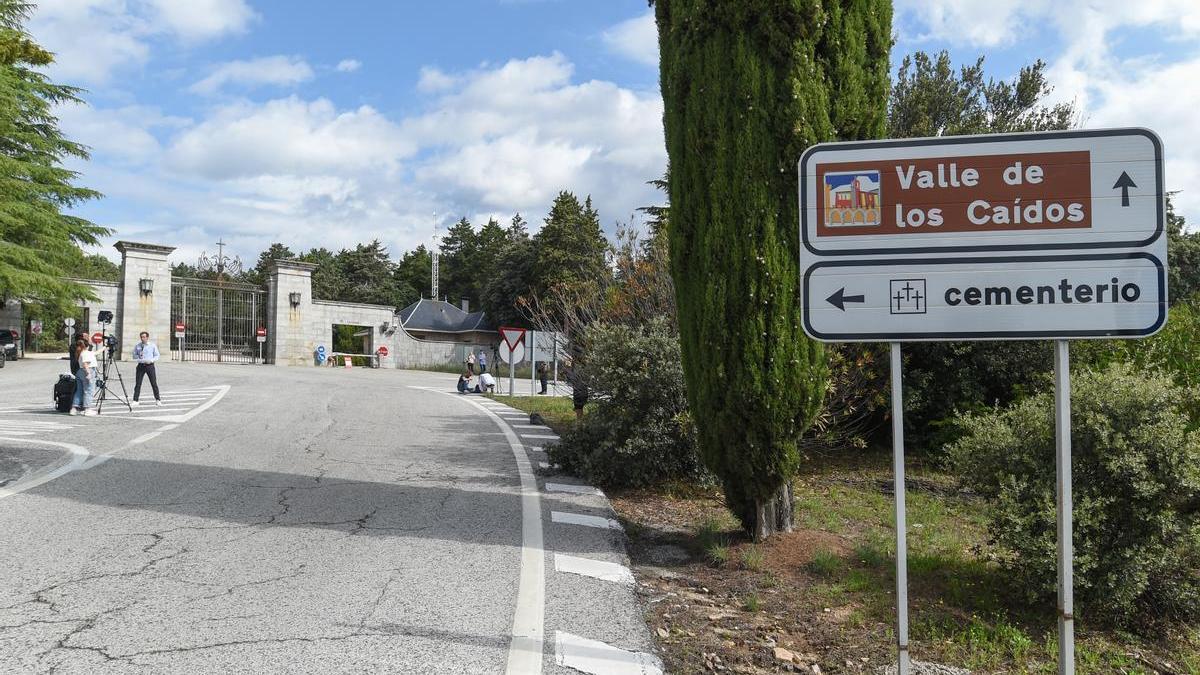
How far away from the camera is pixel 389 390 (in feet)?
81.3

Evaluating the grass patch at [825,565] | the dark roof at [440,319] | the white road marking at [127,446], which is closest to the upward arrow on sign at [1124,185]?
the grass patch at [825,565]

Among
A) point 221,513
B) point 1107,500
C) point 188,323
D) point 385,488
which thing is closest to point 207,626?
point 221,513

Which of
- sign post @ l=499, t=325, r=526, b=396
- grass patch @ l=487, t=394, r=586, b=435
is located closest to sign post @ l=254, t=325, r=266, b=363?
grass patch @ l=487, t=394, r=586, b=435

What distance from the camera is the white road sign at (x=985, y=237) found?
11.4ft

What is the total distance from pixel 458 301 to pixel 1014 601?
95375 millimetres

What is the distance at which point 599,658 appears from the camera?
12.9 feet

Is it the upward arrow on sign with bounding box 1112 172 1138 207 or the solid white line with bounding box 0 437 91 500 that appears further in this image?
the solid white line with bounding box 0 437 91 500

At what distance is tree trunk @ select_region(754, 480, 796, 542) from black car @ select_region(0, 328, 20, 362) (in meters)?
36.4

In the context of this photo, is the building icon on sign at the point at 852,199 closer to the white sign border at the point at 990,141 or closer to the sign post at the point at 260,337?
the white sign border at the point at 990,141

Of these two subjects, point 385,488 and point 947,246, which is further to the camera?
point 385,488

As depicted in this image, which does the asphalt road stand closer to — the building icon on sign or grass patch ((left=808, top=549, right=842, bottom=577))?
grass patch ((left=808, top=549, right=842, bottom=577))

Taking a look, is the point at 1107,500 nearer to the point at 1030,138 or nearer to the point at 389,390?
the point at 1030,138

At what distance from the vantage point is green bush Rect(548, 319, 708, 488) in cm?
852

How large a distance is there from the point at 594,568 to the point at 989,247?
331cm
